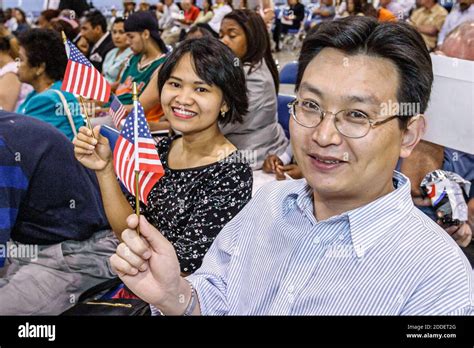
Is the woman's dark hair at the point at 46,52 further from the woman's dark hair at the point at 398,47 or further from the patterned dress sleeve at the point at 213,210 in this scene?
the woman's dark hair at the point at 398,47

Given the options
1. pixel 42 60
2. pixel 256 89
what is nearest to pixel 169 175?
pixel 256 89

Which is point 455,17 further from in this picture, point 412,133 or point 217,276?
point 217,276

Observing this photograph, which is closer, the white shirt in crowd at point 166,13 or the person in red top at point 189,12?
the person in red top at point 189,12

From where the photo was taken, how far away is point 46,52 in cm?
318

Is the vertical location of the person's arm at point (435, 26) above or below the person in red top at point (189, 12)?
above

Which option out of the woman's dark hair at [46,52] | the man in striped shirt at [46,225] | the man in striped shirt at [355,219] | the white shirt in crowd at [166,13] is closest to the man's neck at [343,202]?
the man in striped shirt at [355,219]

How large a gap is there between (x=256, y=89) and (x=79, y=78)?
1.59 meters

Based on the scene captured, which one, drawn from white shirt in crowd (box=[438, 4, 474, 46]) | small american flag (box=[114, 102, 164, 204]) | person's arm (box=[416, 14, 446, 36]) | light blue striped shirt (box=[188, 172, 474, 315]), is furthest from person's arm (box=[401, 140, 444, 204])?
person's arm (box=[416, 14, 446, 36])

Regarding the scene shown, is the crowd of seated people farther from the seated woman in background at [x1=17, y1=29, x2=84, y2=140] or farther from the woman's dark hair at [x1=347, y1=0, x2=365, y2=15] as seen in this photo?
the woman's dark hair at [x1=347, y1=0, x2=365, y2=15]

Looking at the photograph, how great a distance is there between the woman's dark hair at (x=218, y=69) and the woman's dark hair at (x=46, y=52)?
1.30 metres

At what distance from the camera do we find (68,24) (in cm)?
572

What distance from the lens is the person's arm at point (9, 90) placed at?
3.75 metres
